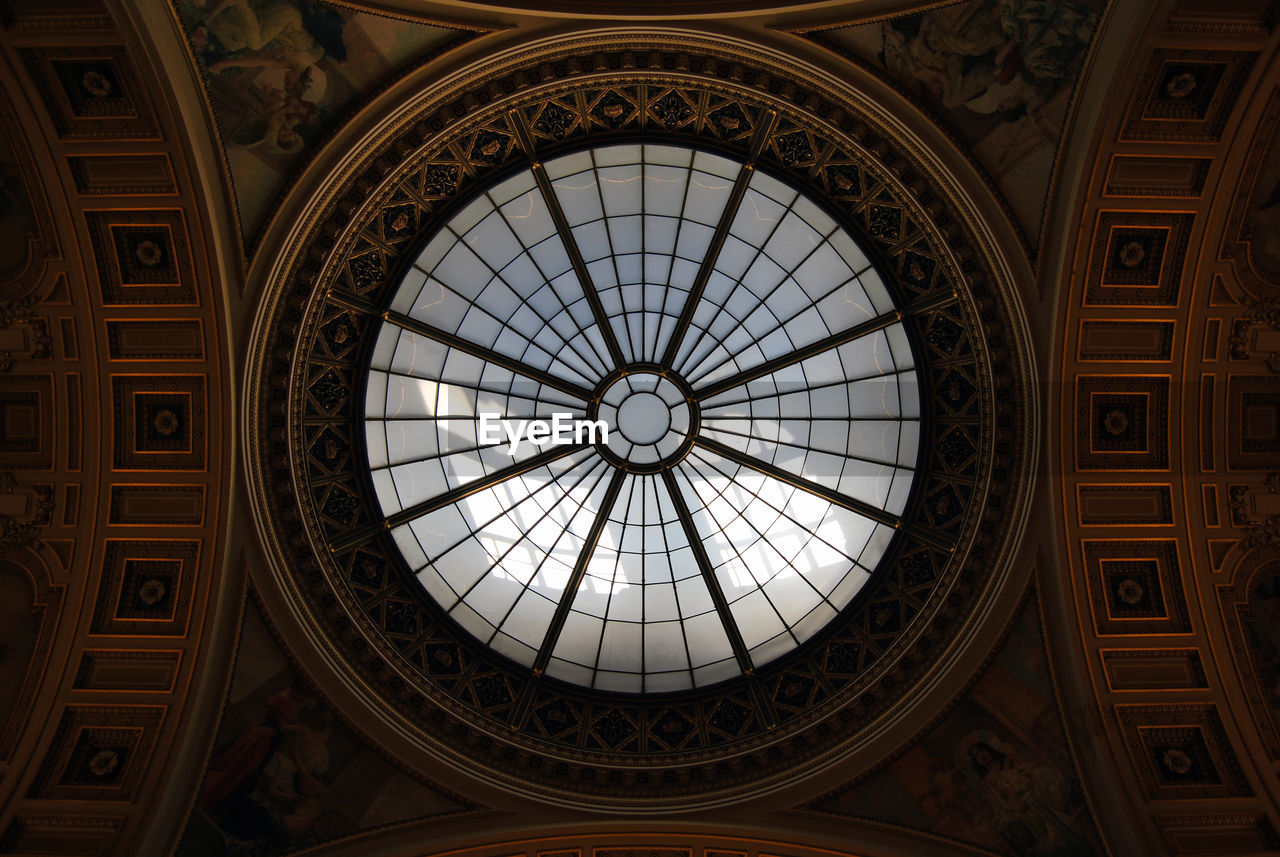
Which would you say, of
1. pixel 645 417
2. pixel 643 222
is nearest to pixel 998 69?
pixel 643 222

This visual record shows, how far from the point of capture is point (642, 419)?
1350cm

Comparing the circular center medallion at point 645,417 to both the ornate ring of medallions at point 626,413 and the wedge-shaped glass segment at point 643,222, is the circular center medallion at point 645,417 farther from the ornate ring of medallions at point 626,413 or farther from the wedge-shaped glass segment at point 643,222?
the wedge-shaped glass segment at point 643,222

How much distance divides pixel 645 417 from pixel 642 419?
0.06 meters

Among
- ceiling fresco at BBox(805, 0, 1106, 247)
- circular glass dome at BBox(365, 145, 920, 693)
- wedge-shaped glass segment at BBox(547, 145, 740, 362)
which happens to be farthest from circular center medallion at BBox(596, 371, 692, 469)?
ceiling fresco at BBox(805, 0, 1106, 247)

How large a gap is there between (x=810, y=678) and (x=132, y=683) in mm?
9634

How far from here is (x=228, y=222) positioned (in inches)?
416

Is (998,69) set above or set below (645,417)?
above

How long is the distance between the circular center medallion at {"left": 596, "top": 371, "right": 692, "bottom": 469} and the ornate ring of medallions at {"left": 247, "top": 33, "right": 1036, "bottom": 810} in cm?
4

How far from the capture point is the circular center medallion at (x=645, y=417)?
44.0 feet

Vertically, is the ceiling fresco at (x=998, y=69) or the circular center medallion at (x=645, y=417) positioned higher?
the ceiling fresco at (x=998, y=69)

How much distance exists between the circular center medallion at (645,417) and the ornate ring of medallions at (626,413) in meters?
0.04

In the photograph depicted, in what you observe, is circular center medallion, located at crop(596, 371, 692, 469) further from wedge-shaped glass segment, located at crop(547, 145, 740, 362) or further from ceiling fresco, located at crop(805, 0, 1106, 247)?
ceiling fresco, located at crop(805, 0, 1106, 247)

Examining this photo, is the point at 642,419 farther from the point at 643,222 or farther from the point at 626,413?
the point at 643,222

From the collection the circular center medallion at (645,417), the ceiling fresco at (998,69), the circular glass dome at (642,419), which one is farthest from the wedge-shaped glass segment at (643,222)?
the ceiling fresco at (998,69)
